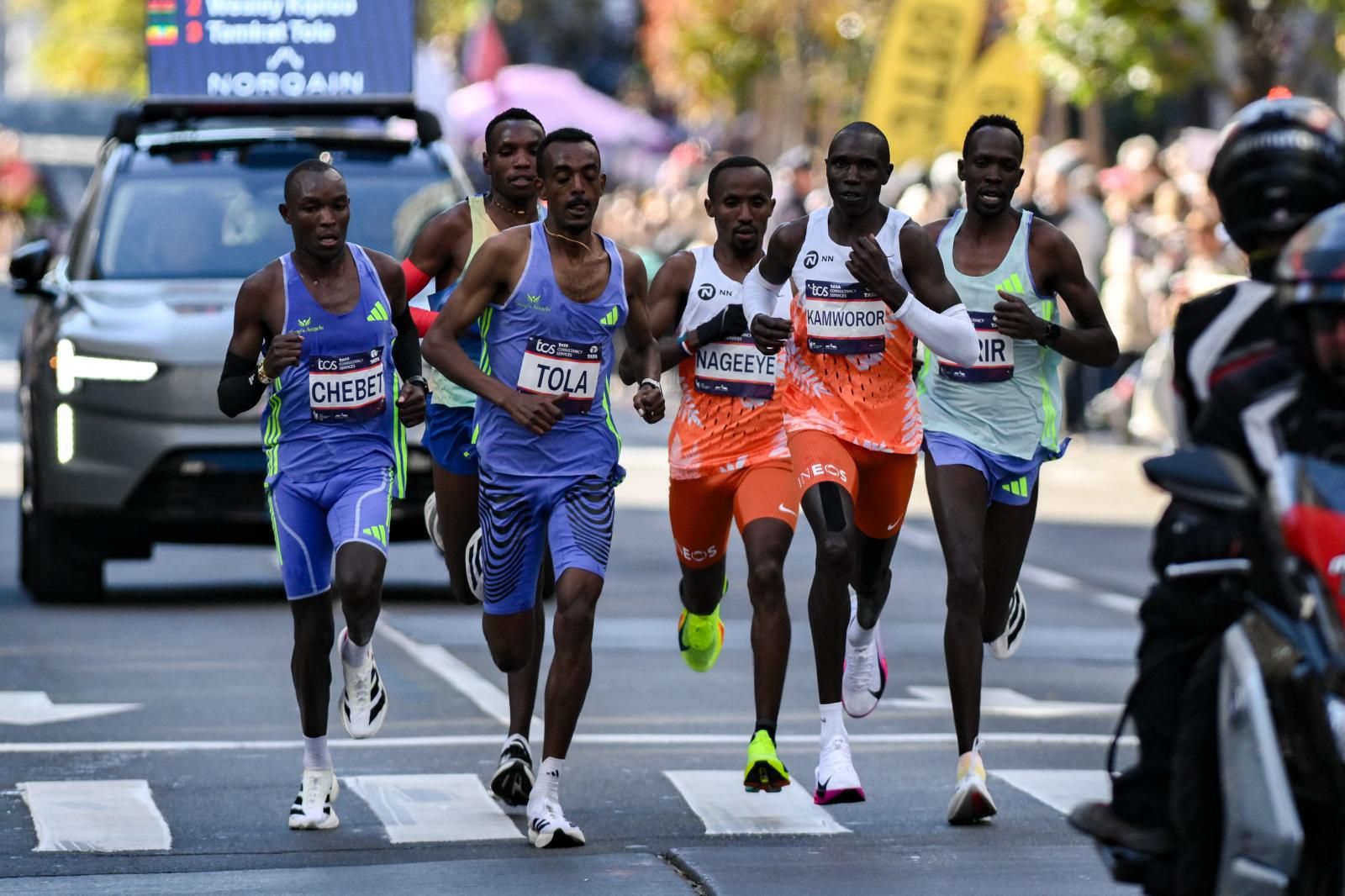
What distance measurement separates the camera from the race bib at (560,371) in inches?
334

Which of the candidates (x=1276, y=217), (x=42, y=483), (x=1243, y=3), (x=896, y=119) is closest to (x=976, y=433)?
(x=1276, y=217)

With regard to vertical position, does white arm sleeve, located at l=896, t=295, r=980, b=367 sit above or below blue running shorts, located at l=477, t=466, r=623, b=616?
above

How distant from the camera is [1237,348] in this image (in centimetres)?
555

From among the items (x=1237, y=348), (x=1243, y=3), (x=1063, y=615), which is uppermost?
(x=1243, y=3)

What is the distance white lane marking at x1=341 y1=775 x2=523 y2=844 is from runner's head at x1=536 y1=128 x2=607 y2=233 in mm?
1773

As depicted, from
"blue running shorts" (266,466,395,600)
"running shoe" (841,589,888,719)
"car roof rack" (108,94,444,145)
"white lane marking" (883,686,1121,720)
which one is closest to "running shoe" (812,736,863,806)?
"running shoe" (841,589,888,719)

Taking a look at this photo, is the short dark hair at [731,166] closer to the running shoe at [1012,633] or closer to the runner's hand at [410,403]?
the runner's hand at [410,403]

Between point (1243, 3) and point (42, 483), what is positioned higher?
point (1243, 3)

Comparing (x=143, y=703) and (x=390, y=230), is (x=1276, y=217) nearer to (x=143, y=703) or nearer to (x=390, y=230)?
(x=143, y=703)

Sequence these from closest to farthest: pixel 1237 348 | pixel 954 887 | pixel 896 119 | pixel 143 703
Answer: pixel 1237 348 < pixel 954 887 < pixel 143 703 < pixel 896 119

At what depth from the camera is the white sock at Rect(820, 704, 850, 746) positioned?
880 centimetres

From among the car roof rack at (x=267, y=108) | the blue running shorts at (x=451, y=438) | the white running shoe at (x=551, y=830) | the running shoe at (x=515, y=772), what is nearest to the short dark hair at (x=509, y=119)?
the blue running shorts at (x=451, y=438)

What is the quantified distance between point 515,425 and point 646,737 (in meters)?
2.28

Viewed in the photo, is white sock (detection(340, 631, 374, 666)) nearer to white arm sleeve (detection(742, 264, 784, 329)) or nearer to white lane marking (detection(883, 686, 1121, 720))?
white arm sleeve (detection(742, 264, 784, 329))
